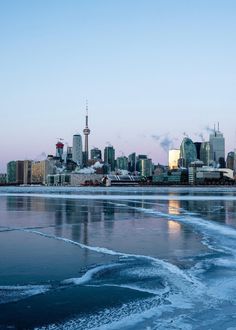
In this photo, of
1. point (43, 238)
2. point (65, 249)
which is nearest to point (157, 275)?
point (65, 249)

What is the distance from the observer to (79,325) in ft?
21.3

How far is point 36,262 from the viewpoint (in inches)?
444

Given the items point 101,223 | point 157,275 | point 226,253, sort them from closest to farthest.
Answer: point 157,275 < point 226,253 < point 101,223

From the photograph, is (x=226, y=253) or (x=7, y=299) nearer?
→ (x=7, y=299)

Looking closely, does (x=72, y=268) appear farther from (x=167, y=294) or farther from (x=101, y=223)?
(x=101, y=223)

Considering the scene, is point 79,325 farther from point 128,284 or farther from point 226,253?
point 226,253

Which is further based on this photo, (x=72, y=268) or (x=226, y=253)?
(x=226, y=253)

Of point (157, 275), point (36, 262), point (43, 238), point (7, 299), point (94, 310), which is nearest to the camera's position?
point (94, 310)

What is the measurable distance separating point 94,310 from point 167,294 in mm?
1675

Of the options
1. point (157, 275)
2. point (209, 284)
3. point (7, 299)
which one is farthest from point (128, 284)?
point (7, 299)

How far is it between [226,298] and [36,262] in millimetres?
5487

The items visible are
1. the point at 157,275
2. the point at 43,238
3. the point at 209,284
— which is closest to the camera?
the point at 209,284

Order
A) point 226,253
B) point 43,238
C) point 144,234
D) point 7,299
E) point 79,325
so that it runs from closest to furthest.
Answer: point 79,325 < point 7,299 < point 226,253 < point 43,238 < point 144,234

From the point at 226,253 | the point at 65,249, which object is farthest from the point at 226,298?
the point at 65,249
